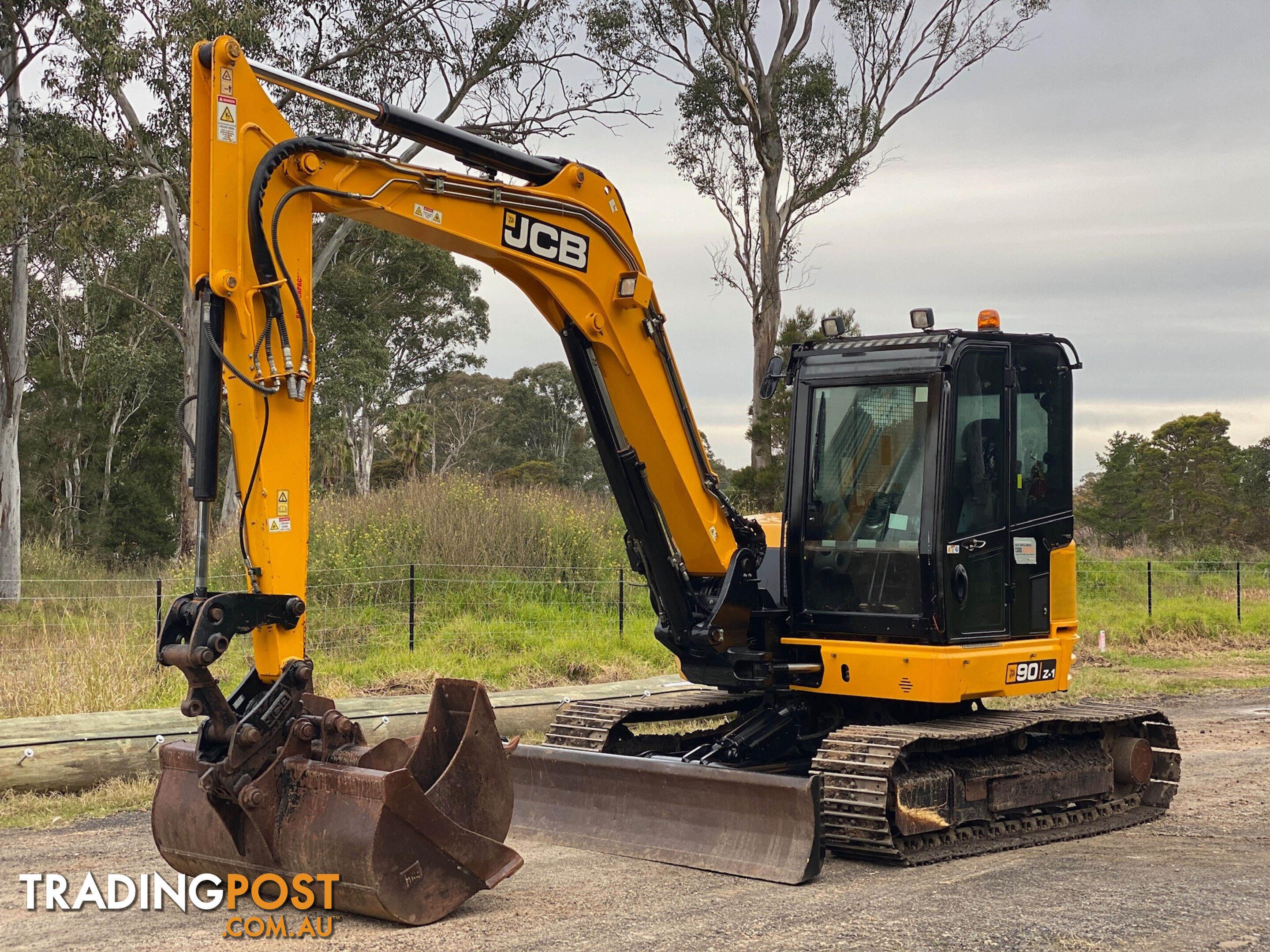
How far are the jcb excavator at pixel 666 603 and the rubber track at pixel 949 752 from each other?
2cm

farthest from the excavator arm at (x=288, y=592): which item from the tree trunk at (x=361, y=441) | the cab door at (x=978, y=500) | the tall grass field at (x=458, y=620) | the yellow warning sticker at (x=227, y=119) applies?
the tree trunk at (x=361, y=441)

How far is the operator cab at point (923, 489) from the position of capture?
288 inches

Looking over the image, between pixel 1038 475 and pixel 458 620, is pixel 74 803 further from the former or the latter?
pixel 458 620

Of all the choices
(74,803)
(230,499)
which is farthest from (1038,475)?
(230,499)

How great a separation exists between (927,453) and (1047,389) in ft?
3.98

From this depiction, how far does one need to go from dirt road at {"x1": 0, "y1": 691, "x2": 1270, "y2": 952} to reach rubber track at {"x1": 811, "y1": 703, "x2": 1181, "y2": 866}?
0.13 metres

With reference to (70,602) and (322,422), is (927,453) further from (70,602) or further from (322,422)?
(322,422)

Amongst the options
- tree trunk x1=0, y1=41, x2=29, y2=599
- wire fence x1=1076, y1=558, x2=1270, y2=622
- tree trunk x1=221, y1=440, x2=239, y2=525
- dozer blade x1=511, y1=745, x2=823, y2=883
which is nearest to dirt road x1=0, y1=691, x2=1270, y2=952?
dozer blade x1=511, y1=745, x2=823, y2=883

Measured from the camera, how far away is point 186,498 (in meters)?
27.5

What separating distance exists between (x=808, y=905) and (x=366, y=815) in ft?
6.85

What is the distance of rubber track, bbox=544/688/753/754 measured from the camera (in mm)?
8297

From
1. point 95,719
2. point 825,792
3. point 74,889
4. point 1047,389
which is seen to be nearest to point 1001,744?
point 825,792

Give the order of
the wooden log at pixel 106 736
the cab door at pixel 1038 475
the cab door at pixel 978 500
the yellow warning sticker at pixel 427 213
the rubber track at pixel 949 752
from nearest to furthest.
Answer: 1. the yellow warning sticker at pixel 427 213
2. the rubber track at pixel 949 752
3. the cab door at pixel 978 500
4. the cab door at pixel 1038 475
5. the wooden log at pixel 106 736

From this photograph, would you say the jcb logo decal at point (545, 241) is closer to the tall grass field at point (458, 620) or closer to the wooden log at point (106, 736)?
the wooden log at point (106, 736)
